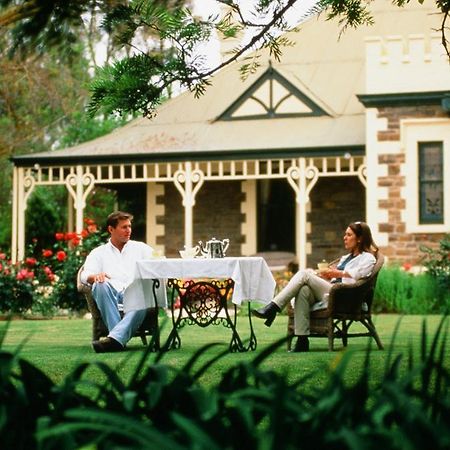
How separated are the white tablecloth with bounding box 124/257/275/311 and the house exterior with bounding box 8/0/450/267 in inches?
399

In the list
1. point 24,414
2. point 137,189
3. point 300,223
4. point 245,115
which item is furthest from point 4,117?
point 24,414

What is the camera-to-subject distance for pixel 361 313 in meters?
10.4

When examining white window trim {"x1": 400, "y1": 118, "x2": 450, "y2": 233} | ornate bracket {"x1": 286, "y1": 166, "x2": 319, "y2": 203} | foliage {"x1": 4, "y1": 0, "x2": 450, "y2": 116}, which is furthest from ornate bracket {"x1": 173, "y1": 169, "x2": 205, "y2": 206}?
foliage {"x1": 4, "y1": 0, "x2": 450, "y2": 116}

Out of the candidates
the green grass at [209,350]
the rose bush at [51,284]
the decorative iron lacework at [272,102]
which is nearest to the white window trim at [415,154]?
the decorative iron lacework at [272,102]

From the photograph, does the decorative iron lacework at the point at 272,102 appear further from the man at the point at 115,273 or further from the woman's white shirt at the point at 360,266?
the woman's white shirt at the point at 360,266

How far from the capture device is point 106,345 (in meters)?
10.2

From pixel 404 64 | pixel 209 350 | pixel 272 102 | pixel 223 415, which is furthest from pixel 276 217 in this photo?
pixel 223 415

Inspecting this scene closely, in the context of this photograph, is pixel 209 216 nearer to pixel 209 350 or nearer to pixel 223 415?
pixel 209 350

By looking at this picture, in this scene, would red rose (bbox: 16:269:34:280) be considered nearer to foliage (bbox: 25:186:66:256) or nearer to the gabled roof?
the gabled roof

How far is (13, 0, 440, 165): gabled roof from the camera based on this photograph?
2192 centimetres

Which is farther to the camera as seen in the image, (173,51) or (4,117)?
(4,117)

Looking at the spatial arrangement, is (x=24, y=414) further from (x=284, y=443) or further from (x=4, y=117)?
(x=4, y=117)

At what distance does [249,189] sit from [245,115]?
4.77ft

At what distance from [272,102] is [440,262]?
5.54 meters
